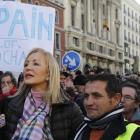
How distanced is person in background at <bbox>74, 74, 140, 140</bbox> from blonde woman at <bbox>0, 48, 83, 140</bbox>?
0.41 meters

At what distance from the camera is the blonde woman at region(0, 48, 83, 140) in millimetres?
2479

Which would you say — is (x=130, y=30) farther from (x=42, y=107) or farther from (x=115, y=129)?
(x=115, y=129)

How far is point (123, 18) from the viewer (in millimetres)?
48719

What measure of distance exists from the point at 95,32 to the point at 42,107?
35.6 meters

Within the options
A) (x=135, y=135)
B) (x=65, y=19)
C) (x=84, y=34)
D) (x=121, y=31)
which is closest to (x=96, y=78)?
(x=135, y=135)

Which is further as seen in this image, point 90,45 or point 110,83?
point 90,45

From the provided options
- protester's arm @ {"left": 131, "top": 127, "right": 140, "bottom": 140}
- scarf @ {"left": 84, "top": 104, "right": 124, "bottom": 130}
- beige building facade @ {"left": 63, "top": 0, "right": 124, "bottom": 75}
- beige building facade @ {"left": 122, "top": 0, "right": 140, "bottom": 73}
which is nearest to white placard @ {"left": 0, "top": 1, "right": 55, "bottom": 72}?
scarf @ {"left": 84, "top": 104, "right": 124, "bottom": 130}

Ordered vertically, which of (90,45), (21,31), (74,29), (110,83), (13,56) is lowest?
(110,83)

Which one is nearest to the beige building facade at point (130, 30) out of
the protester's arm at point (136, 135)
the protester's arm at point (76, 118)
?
the protester's arm at point (76, 118)

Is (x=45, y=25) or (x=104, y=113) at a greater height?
(x=45, y=25)

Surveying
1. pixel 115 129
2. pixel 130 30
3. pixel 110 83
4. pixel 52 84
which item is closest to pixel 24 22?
pixel 52 84

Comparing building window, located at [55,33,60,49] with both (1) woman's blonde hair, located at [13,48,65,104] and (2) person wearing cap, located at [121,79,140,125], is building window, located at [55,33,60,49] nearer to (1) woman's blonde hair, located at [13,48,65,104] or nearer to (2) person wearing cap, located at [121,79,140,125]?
(2) person wearing cap, located at [121,79,140,125]

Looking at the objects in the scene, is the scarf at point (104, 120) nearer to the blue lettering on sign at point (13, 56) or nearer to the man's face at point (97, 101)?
the man's face at point (97, 101)

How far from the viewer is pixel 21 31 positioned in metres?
4.65
